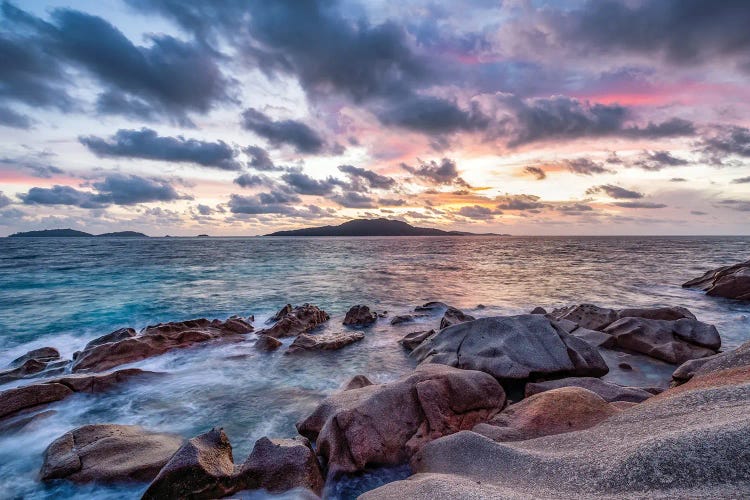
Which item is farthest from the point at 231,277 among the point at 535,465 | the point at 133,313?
the point at 535,465

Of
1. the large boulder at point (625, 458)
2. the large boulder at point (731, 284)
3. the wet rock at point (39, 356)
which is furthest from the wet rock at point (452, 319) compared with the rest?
the large boulder at point (731, 284)

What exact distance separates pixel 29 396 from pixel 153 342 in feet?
14.2

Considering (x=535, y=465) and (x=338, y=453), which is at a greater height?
(x=535, y=465)

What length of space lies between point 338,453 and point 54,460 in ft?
14.6

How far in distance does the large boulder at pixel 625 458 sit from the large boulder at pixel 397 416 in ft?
2.06

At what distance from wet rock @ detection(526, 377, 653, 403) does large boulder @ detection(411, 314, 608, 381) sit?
687mm

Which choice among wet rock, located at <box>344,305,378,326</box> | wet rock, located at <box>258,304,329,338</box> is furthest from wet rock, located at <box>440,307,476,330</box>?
wet rock, located at <box>258,304,329,338</box>

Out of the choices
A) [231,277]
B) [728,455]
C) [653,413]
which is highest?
[728,455]

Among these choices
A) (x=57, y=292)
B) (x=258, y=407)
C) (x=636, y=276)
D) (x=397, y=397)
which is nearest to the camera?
(x=397, y=397)

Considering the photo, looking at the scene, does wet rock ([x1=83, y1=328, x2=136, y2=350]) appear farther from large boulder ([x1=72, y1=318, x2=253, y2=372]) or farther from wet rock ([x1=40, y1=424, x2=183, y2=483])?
wet rock ([x1=40, y1=424, x2=183, y2=483])

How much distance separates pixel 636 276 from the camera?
102 feet

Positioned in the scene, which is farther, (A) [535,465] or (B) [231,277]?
(B) [231,277]

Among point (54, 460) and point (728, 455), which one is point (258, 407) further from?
point (728, 455)

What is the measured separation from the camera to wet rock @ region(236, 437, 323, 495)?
501 centimetres
